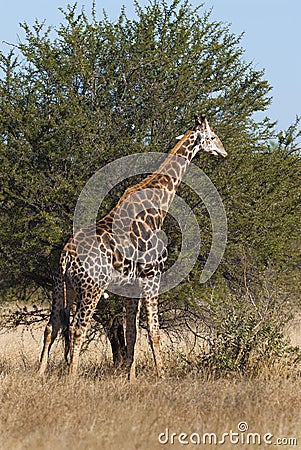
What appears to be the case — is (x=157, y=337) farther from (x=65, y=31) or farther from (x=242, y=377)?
(x=65, y=31)

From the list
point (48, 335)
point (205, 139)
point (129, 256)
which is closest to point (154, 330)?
point (129, 256)

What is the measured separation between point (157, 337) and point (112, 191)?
226 centimetres

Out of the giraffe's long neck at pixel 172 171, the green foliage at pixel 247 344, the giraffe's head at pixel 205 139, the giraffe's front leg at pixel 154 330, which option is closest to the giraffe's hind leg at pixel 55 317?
the giraffe's front leg at pixel 154 330

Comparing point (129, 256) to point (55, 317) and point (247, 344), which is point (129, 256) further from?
point (247, 344)

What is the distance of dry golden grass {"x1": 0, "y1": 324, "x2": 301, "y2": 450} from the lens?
6.15 meters

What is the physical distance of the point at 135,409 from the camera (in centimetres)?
710

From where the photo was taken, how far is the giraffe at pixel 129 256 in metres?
9.23

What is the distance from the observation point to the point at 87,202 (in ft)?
34.3

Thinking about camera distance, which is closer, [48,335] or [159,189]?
[48,335]

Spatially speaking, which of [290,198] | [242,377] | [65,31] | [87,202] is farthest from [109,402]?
[65,31]

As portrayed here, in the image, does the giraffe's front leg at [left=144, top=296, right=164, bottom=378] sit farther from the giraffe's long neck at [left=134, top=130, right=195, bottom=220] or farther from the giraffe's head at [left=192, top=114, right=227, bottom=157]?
the giraffe's head at [left=192, top=114, right=227, bottom=157]

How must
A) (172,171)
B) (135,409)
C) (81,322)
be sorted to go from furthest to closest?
(172,171)
(81,322)
(135,409)

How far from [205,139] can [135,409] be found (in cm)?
427

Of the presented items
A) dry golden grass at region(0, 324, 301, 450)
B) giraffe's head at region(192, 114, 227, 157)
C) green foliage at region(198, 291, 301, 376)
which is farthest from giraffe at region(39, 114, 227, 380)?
green foliage at region(198, 291, 301, 376)
